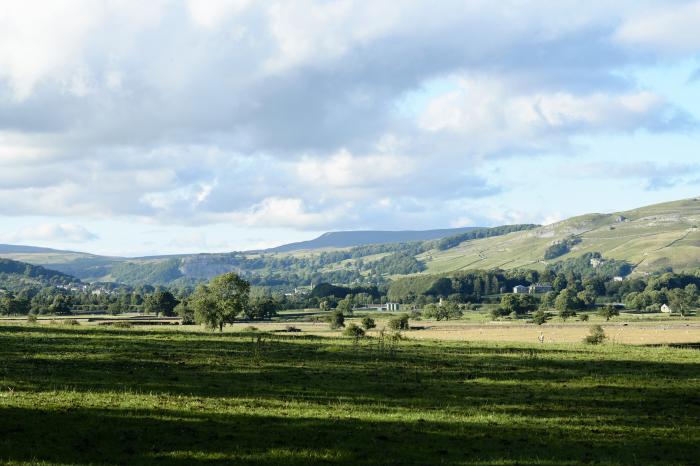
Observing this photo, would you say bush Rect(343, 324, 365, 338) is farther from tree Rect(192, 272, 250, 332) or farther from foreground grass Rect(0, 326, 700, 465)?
foreground grass Rect(0, 326, 700, 465)

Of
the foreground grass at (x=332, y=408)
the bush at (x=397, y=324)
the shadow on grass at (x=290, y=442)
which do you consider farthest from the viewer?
the bush at (x=397, y=324)

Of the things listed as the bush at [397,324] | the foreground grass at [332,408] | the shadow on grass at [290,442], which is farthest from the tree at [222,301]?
the shadow on grass at [290,442]

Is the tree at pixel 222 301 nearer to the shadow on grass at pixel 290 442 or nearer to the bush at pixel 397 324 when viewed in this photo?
the bush at pixel 397 324

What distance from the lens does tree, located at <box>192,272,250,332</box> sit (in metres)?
116

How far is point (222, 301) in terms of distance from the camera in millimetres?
115500

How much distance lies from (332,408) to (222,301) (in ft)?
255

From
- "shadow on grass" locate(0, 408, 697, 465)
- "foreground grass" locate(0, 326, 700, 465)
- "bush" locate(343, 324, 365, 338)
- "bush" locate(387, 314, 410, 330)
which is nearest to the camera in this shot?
"shadow on grass" locate(0, 408, 697, 465)

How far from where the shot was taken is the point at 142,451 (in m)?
28.9

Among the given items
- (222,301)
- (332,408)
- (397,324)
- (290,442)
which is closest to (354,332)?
(222,301)

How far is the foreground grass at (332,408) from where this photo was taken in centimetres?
2961

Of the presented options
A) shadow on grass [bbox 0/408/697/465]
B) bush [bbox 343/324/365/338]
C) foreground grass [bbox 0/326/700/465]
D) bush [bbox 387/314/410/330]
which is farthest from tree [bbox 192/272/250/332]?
shadow on grass [bbox 0/408/697/465]

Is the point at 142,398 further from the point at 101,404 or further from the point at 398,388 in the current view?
A: the point at 398,388

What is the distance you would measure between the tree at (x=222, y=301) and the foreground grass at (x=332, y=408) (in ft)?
144

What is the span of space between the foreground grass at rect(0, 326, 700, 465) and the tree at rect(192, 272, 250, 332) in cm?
4399
